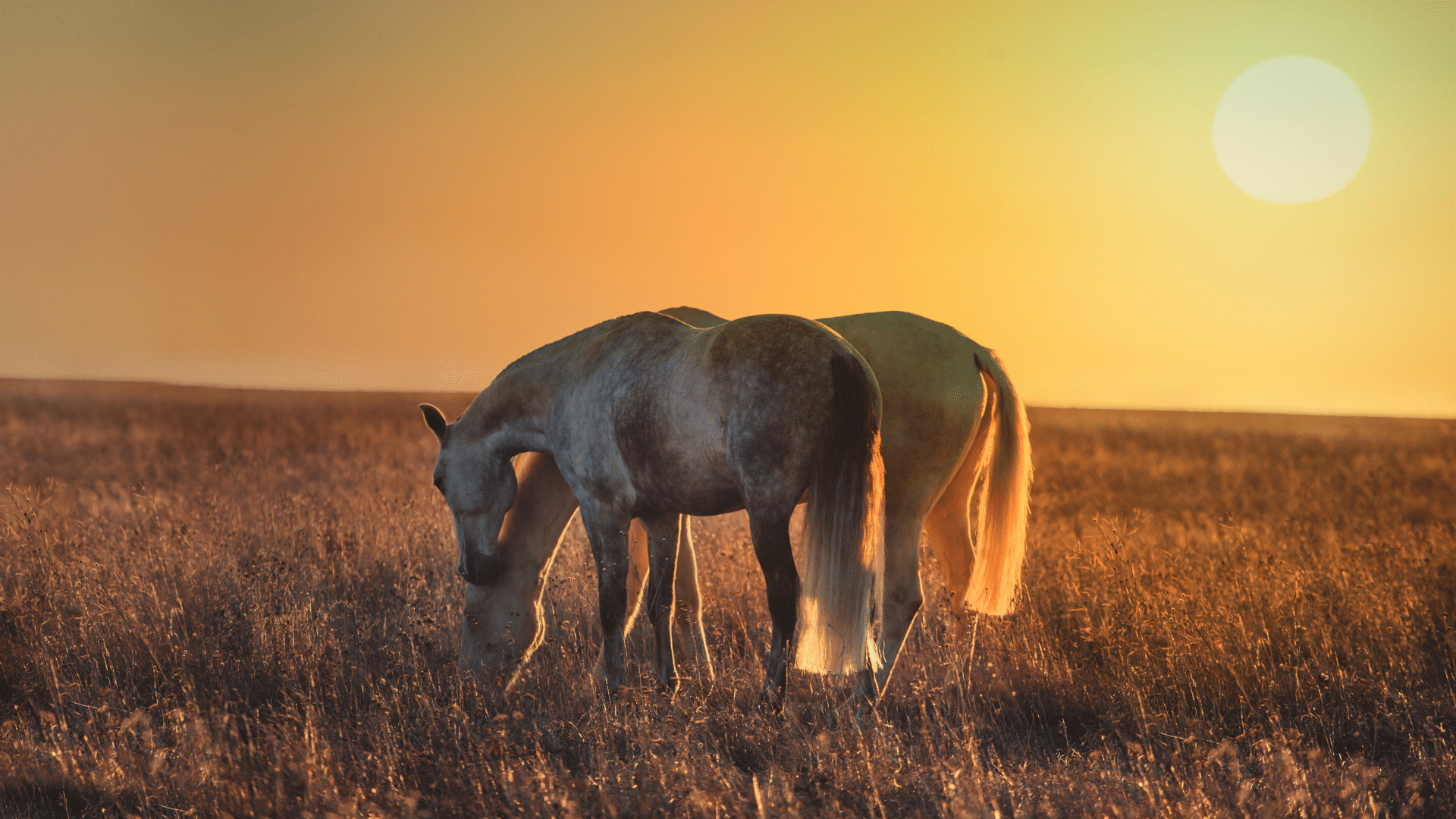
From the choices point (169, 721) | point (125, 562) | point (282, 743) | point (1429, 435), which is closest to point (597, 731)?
point (282, 743)

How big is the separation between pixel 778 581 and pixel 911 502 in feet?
3.80

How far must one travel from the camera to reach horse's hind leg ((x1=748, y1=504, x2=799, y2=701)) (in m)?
4.19

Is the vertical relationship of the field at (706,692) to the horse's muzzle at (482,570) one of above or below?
below

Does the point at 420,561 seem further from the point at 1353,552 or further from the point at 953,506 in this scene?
the point at 1353,552

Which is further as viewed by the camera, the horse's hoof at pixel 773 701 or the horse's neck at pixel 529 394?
the horse's neck at pixel 529 394

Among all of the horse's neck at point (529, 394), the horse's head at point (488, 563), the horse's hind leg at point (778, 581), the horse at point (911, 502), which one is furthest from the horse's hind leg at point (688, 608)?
the horse's hind leg at point (778, 581)

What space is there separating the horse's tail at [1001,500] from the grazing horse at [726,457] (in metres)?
1.14

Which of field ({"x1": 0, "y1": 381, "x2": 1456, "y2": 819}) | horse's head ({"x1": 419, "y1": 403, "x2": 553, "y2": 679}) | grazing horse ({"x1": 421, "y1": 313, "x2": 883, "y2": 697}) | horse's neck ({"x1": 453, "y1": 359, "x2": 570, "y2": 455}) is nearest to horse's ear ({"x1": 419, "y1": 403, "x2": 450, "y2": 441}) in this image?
horse's head ({"x1": 419, "y1": 403, "x2": 553, "y2": 679})

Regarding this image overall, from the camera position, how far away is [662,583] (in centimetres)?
507

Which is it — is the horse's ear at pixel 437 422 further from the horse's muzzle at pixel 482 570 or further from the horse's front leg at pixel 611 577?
the horse's front leg at pixel 611 577

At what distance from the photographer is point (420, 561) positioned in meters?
7.89

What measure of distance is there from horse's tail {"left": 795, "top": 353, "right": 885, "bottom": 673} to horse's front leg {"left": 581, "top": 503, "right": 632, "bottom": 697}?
1.23m

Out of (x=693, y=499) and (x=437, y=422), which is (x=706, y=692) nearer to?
(x=693, y=499)

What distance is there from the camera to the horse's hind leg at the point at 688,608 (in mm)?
5531
